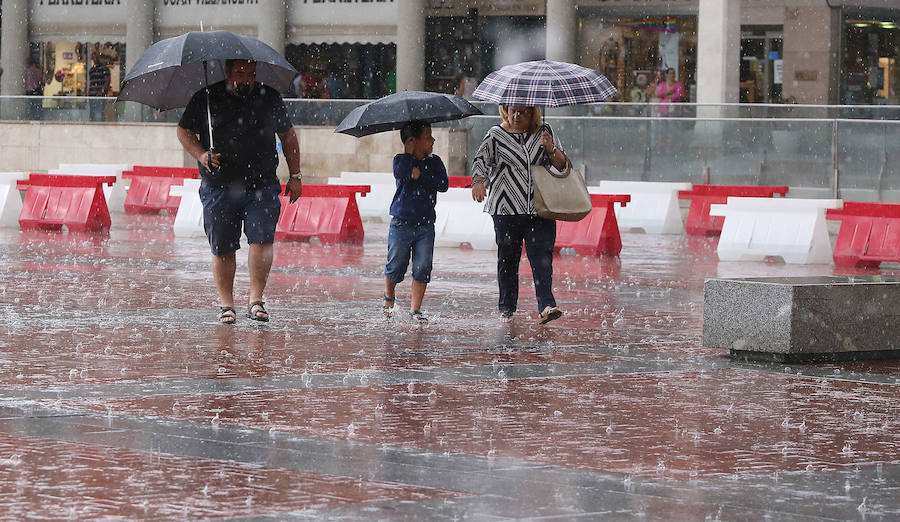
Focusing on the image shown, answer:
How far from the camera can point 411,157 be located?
11.6 m

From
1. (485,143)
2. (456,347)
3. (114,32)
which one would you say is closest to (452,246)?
(485,143)

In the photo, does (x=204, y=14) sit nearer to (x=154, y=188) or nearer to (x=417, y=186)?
(x=154, y=188)

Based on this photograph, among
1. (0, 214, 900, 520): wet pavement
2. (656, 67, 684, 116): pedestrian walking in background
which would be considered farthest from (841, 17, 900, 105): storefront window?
(0, 214, 900, 520): wet pavement

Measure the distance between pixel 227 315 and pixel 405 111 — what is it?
185 centimetres

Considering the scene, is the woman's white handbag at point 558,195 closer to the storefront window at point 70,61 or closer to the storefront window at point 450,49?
the storefront window at point 450,49

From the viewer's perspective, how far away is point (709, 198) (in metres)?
23.4

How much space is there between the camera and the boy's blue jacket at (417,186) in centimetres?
1155

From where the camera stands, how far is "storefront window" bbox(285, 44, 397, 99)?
127 feet

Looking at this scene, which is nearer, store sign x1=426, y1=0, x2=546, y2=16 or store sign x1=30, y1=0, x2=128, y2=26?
store sign x1=426, y1=0, x2=546, y2=16

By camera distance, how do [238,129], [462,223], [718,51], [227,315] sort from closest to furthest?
[238,129], [227,315], [462,223], [718,51]

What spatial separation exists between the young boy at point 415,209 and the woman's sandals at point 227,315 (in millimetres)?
1128

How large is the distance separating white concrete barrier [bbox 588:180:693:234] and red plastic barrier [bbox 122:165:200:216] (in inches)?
277

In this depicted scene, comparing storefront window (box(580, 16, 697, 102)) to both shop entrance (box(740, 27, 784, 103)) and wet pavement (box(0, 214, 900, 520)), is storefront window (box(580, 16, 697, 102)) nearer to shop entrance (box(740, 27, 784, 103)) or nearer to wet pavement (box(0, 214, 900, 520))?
shop entrance (box(740, 27, 784, 103))

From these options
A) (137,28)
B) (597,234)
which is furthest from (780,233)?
(137,28)
